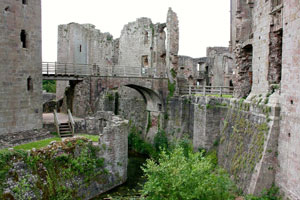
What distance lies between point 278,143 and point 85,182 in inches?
317

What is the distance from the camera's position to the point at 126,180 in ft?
53.4

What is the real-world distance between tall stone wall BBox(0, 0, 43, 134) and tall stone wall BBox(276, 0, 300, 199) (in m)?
11.7

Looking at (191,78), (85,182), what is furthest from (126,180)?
(191,78)

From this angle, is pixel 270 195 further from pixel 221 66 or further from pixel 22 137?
pixel 221 66

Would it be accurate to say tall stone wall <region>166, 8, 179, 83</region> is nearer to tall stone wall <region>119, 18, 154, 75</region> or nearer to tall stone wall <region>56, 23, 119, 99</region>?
tall stone wall <region>119, 18, 154, 75</region>

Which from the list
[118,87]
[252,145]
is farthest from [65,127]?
[252,145]

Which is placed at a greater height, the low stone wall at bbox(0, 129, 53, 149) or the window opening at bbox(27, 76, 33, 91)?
the window opening at bbox(27, 76, 33, 91)

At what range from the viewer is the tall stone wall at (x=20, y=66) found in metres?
14.4

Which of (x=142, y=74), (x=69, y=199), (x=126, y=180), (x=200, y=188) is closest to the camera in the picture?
(x=200, y=188)

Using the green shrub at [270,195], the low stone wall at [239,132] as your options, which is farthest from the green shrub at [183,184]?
the low stone wall at [239,132]

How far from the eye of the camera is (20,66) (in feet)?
49.7

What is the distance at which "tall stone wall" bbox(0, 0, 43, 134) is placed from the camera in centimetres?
1440

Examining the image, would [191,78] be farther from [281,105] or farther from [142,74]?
[281,105]

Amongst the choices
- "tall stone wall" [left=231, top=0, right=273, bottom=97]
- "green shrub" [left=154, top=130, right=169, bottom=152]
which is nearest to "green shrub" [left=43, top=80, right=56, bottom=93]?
"green shrub" [left=154, top=130, right=169, bottom=152]
